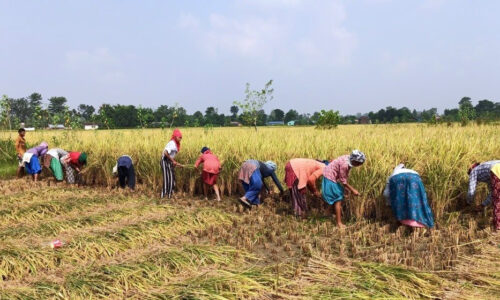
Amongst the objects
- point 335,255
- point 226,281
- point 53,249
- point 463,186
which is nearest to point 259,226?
point 335,255

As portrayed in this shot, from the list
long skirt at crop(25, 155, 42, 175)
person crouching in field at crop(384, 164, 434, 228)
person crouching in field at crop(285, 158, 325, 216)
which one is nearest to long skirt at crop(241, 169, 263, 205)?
person crouching in field at crop(285, 158, 325, 216)

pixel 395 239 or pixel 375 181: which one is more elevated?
pixel 375 181

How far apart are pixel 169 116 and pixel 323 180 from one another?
88.0 feet

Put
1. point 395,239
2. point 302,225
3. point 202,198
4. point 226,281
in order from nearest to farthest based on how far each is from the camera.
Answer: point 226,281
point 395,239
point 302,225
point 202,198

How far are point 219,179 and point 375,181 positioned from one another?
3072 mm

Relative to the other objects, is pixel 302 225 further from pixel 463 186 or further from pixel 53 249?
pixel 53 249

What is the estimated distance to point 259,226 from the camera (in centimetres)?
492

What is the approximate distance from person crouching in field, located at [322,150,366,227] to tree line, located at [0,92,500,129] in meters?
10.0

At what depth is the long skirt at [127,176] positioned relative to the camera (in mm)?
7637

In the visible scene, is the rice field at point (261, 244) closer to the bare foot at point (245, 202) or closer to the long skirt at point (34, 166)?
the bare foot at point (245, 202)

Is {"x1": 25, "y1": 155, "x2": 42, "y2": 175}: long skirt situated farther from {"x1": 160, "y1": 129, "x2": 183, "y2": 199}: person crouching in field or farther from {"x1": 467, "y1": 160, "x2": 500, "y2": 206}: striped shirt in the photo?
{"x1": 467, "y1": 160, "x2": 500, "y2": 206}: striped shirt

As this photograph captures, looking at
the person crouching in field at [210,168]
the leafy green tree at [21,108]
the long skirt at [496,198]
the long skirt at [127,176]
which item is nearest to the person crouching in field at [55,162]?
the long skirt at [127,176]

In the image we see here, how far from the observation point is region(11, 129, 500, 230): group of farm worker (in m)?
4.29

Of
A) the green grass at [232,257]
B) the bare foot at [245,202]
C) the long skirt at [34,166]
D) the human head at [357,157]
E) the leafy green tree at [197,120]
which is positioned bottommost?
the green grass at [232,257]
